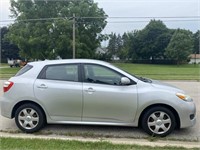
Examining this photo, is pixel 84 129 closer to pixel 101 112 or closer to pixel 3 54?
pixel 101 112

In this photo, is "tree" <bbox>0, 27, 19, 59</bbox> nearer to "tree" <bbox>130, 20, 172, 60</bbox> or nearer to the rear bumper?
"tree" <bbox>130, 20, 172, 60</bbox>

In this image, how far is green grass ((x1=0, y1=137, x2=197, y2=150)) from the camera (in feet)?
13.3

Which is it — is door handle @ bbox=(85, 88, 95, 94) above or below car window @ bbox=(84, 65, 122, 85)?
below

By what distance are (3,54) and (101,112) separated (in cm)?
6884

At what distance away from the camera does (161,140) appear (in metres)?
4.67


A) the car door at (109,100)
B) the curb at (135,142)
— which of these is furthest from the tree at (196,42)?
the curb at (135,142)

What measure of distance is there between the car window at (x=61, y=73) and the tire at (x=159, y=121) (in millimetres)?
1668

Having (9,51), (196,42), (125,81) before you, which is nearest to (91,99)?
(125,81)

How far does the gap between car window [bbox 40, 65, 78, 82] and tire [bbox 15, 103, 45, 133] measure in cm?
70

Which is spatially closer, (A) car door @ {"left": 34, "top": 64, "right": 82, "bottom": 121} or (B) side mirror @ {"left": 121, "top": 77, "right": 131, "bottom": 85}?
(B) side mirror @ {"left": 121, "top": 77, "right": 131, "bottom": 85}

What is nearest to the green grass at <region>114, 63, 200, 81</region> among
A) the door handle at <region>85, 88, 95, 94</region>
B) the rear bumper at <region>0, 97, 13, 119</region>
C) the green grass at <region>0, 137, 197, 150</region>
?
the door handle at <region>85, 88, 95, 94</region>

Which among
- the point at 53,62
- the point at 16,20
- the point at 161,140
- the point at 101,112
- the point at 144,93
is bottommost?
the point at 161,140

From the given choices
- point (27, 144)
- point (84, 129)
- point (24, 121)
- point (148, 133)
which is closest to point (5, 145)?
point (27, 144)

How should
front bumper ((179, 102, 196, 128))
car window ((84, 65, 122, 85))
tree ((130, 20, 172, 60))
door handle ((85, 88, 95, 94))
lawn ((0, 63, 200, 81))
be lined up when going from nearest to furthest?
front bumper ((179, 102, 196, 128)) < door handle ((85, 88, 95, 94)) < car window ((84, 65, 122, 85)) < lawn ((0, 63, 200, 81)) < tree ((130, 20, 172, 60))
